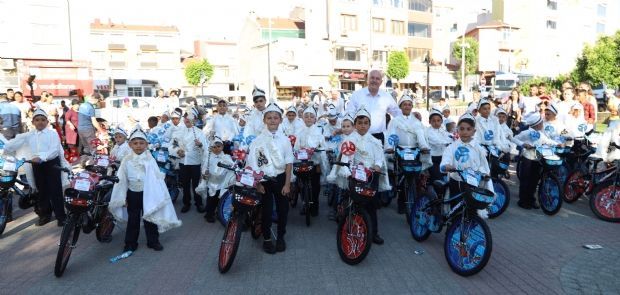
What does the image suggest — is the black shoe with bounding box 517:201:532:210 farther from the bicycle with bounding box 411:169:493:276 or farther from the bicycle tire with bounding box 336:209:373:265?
the bicycle tire with bounding box 336:209:373:265

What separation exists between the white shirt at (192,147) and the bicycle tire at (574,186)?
6259 mm

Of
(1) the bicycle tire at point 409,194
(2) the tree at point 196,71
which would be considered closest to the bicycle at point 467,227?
(1) the bicycle tire at point 409,194

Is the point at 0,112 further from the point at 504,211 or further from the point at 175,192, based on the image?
the point at 504,211

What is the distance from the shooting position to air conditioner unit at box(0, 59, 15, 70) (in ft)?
126

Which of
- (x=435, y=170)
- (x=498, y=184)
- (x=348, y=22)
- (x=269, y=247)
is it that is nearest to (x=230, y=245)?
(x=269, y=247)

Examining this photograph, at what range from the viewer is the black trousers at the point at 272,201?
5932mm

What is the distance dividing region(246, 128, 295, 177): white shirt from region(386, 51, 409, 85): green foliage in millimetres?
49947

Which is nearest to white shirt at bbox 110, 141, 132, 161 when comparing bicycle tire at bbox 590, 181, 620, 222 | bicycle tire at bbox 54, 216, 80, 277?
bicycle tire at bbox 54, 216, 80, 277

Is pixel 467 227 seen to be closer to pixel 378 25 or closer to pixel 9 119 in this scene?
pixel 9 119

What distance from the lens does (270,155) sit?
19.4ft

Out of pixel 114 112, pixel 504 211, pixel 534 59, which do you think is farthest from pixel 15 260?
pixel 534 59

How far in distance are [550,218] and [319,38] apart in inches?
1971

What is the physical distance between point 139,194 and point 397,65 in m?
50.4

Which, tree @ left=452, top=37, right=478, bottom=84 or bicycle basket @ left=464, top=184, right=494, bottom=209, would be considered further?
tree @ left=452, top=37, right=478, bottom=84
